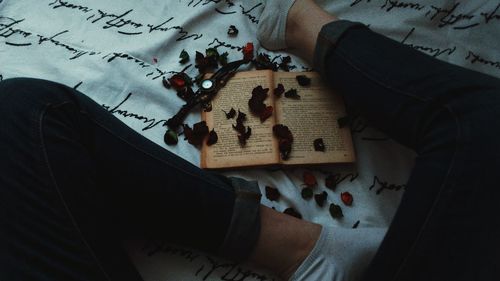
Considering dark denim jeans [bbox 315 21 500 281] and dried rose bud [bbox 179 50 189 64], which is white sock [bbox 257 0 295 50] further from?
dark denim jeans [bbox 315 21 500 281]

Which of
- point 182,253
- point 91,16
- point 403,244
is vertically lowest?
point 182,253

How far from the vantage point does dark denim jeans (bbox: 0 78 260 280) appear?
59 cm

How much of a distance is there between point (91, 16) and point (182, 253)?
0.48m

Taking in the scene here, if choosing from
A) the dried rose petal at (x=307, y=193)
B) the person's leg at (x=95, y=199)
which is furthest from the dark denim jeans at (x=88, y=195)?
the dried rose petal at (x=307, y=193)

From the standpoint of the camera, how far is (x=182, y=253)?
74 centimetres

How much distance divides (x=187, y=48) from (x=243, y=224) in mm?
371

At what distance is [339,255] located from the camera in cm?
70

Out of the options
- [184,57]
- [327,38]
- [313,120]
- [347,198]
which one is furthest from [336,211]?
[184,57]

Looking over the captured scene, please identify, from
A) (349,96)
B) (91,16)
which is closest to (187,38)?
(91,16)

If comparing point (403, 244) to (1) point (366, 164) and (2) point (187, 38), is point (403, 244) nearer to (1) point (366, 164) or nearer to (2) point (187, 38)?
(1) point (366, 164)

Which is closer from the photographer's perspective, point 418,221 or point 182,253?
point 418,221

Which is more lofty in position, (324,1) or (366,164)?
(324,1)

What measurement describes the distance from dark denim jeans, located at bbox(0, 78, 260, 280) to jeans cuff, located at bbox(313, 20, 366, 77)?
0.24 metres

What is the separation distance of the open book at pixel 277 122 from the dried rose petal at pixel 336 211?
0.24 feet
